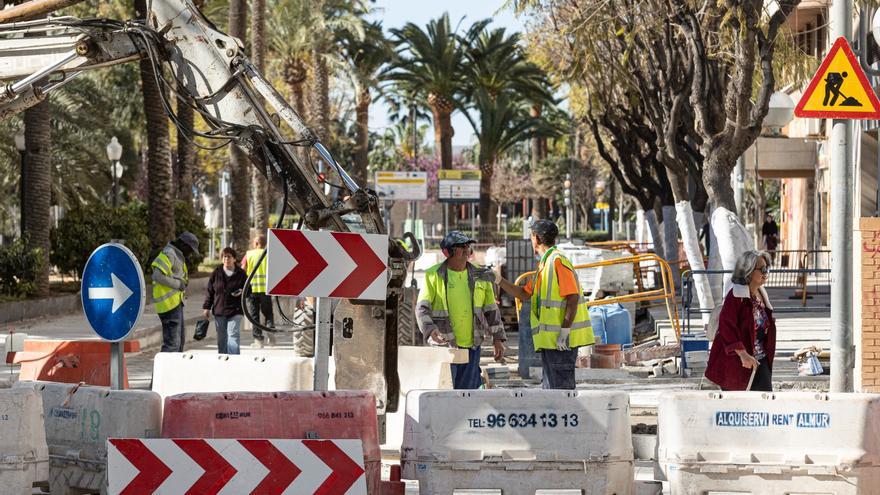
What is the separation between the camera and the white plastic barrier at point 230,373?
35.4 ft

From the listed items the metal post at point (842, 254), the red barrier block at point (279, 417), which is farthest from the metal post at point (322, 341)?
the metal post at point (842, 254)

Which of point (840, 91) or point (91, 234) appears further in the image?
point (91, 234)

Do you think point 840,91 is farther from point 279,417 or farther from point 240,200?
point 240,200

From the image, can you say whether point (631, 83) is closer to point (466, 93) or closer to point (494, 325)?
point (494, 325)

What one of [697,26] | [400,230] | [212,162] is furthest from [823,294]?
[212,162]

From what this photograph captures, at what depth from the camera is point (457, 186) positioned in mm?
67438

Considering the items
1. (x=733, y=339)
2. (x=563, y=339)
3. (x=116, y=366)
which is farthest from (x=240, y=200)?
(x=733, y=339)

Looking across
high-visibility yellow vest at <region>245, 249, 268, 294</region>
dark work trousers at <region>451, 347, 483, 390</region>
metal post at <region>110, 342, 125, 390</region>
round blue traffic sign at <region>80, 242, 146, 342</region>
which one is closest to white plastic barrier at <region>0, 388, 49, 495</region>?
metal post at <region>110, 342, 125, 390</region>

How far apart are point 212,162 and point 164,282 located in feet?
186

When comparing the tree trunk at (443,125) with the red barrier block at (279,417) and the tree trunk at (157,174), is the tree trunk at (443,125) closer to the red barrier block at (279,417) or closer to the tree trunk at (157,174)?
the tree trunk at (157,174)

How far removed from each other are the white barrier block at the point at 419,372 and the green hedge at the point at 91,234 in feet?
66.1

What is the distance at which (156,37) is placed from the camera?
1216 cm

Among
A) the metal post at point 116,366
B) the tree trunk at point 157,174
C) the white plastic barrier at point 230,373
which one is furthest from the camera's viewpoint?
the tree trunk at point 157,174

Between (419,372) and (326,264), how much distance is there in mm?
2447
